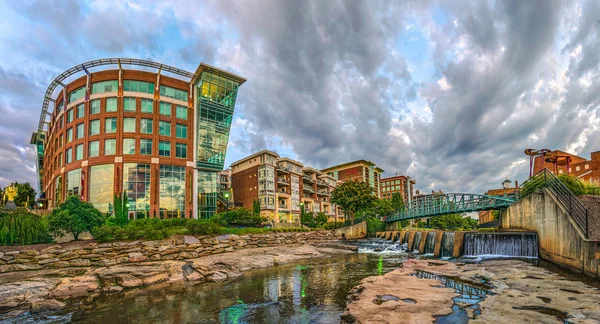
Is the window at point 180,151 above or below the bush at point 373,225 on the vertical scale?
above

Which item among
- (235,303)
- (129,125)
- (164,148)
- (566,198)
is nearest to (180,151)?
(164,148)

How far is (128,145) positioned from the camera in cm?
4319

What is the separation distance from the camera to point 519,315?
6.55m

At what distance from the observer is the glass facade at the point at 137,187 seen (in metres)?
41.9

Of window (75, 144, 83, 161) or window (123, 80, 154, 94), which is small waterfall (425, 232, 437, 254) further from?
window (75, 144, 83, 161)

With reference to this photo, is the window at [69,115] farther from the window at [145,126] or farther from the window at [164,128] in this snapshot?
the window at [164,128]

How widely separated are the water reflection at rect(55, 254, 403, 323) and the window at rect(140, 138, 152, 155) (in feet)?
118

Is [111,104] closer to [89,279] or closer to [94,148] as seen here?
[94,148]

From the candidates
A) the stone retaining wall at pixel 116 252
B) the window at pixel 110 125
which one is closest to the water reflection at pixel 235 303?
the stone retaining wall at pixel 116 252

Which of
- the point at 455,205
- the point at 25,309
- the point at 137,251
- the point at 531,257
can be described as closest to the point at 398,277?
the point at 531,257

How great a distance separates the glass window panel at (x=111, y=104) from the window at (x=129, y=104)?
1.43 meters

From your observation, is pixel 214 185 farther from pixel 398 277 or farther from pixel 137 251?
pixel 398 277

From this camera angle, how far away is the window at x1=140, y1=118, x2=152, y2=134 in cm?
4412

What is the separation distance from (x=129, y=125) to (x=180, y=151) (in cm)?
813
